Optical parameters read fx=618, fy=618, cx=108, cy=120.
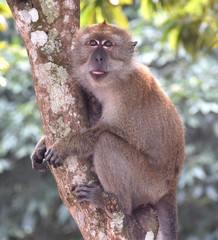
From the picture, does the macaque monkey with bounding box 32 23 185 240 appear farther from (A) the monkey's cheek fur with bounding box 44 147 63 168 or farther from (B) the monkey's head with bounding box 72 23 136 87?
(A) the monkey's cheek fur with bounding box 44 147 63 168

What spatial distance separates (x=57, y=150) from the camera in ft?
15.4

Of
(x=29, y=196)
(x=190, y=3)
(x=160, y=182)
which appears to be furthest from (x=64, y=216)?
(x=160, y=182)

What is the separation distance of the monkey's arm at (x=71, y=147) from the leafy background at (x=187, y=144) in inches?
184

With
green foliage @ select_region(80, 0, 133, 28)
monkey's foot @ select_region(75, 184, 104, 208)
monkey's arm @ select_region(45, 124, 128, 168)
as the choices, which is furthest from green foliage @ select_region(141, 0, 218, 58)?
monkey's foot @ select_region(75, 184, 104, 208)

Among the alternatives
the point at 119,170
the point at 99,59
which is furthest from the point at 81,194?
the point at 99,59

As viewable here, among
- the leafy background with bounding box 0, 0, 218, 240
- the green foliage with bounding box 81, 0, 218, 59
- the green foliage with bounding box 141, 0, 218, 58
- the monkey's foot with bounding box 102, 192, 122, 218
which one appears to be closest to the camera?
the monkey's foot with bounding box 102, 192, 122, 218

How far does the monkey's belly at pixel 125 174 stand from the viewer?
503 cm

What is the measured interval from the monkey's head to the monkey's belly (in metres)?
0.57

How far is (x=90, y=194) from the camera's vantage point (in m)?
4.49

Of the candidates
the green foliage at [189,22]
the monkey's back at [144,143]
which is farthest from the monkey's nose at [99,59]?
the green foliage at [189,22]

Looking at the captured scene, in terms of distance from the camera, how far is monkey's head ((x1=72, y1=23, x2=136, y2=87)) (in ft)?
17.7

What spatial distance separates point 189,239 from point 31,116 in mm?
4269

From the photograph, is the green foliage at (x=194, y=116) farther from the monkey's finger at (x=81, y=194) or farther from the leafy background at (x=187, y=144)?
the monkey's finger at (x=81, y=194)

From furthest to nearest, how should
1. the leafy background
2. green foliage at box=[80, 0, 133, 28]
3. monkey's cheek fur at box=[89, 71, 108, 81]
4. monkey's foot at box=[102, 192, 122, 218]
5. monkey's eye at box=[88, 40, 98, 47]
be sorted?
the leafy background < green foliage at box=[80, 0, 133, 28] < monkey's eye at box=[88, 40, 98, 47] < monkey's cheek fur at box=[89, 71, 108, 81] < monkey's foot at box=[102, 192, 122, 218]
